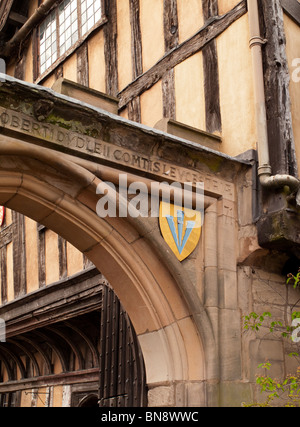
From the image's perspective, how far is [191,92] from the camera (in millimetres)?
6820

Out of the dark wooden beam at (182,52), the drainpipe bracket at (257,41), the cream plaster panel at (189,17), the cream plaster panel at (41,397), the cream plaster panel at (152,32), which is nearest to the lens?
the drainpipe bracket at (257,41)

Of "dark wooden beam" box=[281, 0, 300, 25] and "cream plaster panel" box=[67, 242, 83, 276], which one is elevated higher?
"dark wooden beam" box=[281, 0, 300, 25]

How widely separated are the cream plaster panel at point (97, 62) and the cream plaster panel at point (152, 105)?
969mm

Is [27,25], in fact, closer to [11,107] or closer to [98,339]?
[98,339]

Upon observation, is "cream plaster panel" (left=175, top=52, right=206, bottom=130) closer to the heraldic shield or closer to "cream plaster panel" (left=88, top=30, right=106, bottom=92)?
the heraldic shield

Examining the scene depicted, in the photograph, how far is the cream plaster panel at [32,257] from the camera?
9086 mm

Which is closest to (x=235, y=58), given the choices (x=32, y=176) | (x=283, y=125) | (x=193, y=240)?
(x=283, y=125)

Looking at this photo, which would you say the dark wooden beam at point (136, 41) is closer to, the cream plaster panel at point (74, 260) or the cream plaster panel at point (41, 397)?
the cream plaster panel at point (74, 260)

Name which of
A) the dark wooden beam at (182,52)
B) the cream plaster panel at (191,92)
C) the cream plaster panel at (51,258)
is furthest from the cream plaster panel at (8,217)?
the cream plaster panel at (191,92)

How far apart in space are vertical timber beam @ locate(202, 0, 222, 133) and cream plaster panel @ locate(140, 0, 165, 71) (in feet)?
2.43

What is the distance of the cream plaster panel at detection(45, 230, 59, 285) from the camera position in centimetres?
862

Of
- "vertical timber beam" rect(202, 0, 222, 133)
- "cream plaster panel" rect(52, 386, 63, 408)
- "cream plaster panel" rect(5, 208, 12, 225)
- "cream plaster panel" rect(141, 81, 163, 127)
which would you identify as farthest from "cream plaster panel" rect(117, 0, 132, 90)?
"cream plaster panel" rect(52, 386, 63, 408)

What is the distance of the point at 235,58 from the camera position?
6395 millimetres

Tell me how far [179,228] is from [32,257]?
406 centimetres
